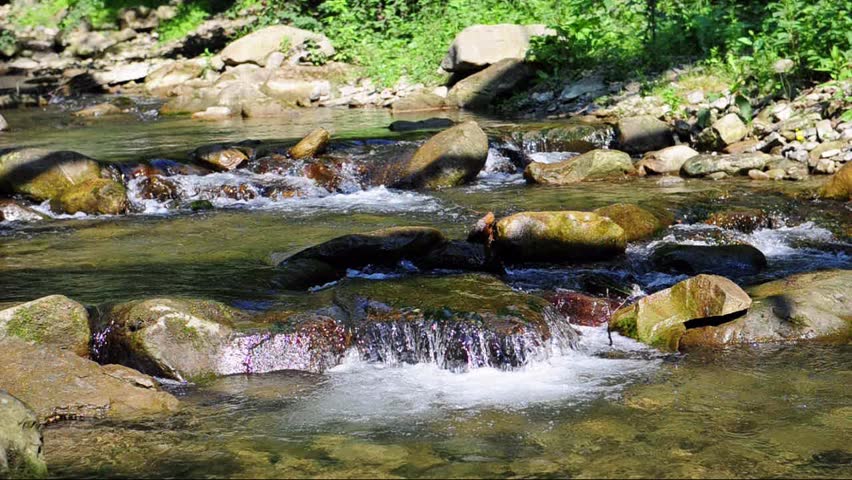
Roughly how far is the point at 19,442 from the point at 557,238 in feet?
15.4

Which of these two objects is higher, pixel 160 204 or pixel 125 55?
pixel 125 55

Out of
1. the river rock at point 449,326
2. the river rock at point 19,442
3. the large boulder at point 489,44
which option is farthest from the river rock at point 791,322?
the large boulder at point 489,44

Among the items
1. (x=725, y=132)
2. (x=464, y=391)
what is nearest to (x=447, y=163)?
(x=725, y=132)

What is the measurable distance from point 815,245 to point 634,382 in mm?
3742

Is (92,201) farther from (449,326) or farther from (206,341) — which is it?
(449,326)

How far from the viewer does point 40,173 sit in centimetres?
1076

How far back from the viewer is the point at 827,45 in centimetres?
1291

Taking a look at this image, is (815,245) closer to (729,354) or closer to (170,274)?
(729,354)

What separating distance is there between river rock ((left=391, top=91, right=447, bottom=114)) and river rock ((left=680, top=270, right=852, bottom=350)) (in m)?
11.4

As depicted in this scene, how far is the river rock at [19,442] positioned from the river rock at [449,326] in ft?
7.55

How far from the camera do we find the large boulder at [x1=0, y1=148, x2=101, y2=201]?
10.7 metres

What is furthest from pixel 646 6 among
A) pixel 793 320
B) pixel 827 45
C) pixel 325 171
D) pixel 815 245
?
pixel 793 320

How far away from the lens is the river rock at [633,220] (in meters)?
8.41

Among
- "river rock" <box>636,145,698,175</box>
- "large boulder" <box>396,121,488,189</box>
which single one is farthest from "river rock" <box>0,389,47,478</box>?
"river rock" <box>636,145,698,175</box>
